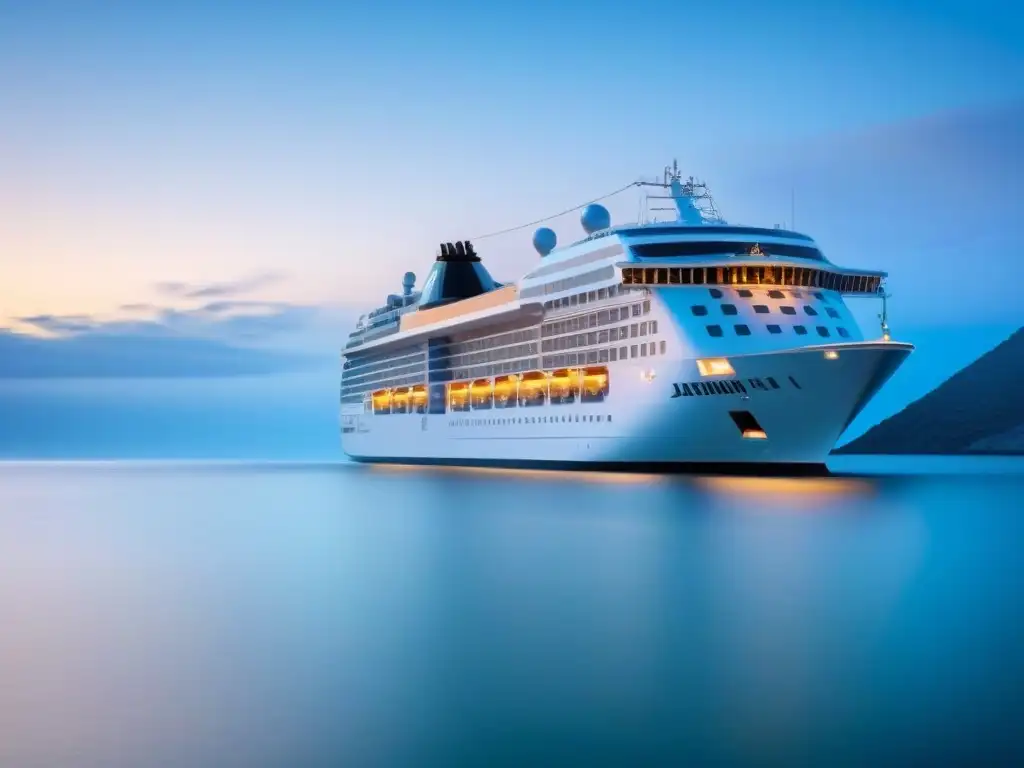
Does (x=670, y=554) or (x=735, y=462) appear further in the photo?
(x=735, y=462)

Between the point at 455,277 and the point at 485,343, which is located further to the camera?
the point at 455,277

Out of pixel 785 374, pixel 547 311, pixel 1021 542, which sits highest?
pixel 547 311

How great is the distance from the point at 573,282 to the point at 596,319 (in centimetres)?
328

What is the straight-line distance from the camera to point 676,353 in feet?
151

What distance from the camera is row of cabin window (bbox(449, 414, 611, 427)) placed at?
52200 millimetres

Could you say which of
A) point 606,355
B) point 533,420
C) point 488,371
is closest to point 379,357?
point 488,371

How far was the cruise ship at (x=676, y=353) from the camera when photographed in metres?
43.5

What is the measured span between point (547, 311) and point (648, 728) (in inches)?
2044

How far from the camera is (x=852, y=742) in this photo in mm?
8141

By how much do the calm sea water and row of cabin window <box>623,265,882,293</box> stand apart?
74.8 feet

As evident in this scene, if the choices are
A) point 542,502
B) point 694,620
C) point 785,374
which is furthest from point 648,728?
point 785,374

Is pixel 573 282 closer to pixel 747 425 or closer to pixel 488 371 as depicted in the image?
pixel 488 371

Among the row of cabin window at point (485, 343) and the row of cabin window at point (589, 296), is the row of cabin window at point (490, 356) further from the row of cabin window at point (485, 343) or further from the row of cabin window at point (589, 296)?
the row of cabin window at point (589, 296)

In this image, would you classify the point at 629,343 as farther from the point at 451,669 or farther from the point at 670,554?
the point at 451,669
